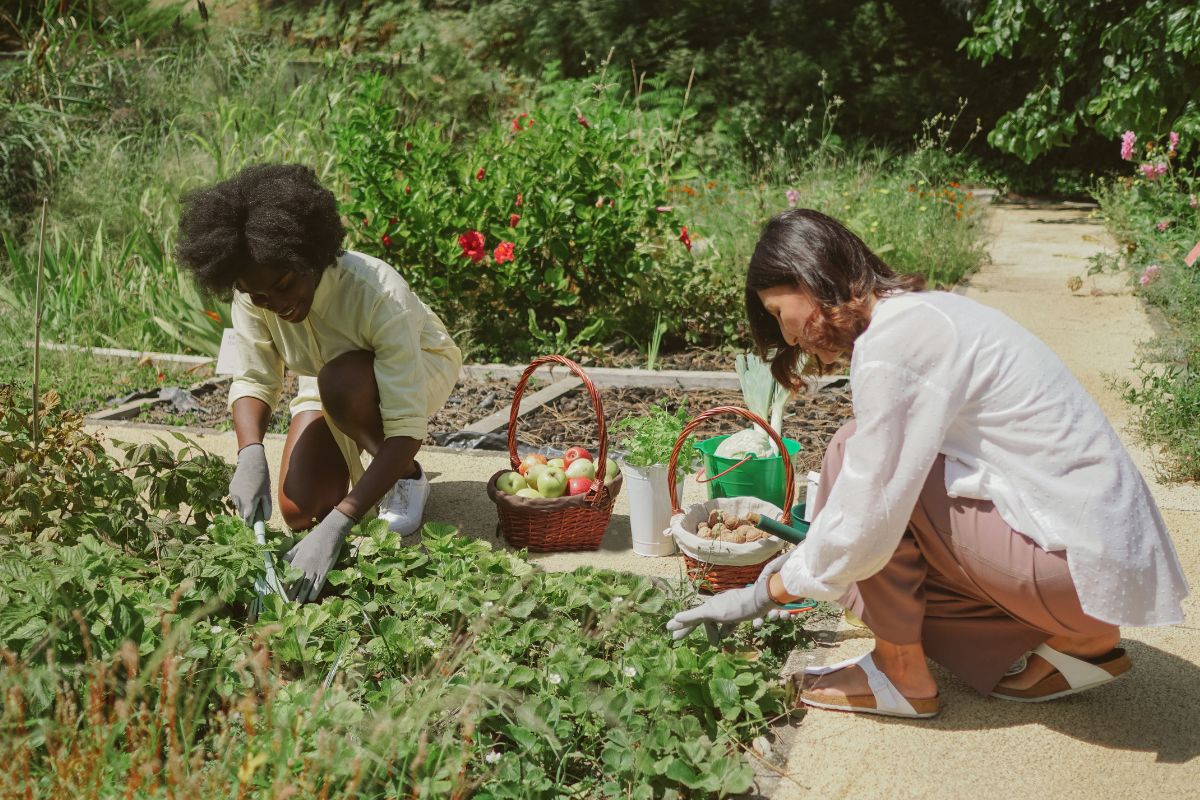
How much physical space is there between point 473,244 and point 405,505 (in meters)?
2.09

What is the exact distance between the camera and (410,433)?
3211 mm

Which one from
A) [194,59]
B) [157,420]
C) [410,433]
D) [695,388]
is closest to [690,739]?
[410,433]

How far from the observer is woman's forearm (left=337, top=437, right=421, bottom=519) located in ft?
9.73

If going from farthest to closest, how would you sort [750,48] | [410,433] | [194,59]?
[750,48], [194,59], [410,433]

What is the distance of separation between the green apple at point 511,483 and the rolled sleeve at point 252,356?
0.78 m

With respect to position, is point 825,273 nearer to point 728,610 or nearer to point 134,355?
Answer: point 728,610

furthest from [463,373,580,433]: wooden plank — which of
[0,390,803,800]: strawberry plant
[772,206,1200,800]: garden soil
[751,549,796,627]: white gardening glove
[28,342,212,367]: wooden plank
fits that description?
[772,206,1200,800]: garden soil

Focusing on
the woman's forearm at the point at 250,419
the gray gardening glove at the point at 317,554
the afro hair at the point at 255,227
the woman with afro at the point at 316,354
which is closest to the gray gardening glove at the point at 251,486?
the woman with afro at the point at 316,354

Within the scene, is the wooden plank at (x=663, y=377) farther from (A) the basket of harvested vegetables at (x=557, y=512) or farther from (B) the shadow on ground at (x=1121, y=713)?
(B) the shadow on ground at (x=1121, y=713)

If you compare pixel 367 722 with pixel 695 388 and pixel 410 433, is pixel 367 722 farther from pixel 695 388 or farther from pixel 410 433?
pixel 695 388

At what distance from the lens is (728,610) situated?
2471 millimetres

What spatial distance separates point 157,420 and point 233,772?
11.7ft

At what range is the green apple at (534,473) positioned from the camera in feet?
11.5

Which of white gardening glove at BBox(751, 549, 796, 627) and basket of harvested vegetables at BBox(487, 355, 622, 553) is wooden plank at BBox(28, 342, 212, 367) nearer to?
basket of harvested vegetables at BBox(487, 355, 622, 553)
